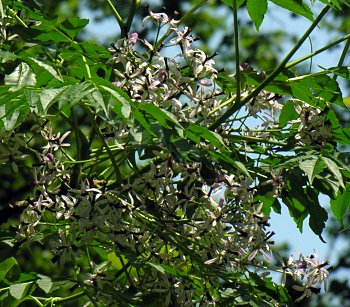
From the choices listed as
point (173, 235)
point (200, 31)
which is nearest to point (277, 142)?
point (173, 235)

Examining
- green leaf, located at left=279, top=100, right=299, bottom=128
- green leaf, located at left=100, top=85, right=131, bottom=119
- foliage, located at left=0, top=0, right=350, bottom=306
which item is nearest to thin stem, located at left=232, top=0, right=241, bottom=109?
foliage, located at left=0, top=0, right=350, bottom=306

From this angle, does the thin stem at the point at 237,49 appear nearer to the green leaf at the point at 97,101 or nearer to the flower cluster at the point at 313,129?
the flower cluster at the point at 313,129


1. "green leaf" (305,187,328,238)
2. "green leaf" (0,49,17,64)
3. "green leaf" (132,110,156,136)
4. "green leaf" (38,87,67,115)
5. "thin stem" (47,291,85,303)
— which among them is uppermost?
"green leaf" (0,49,17,64)

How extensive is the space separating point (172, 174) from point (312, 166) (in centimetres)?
33

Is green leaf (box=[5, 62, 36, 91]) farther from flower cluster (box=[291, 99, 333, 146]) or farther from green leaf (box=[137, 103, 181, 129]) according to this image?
flower cluster (box=[291, 99, 333, 146])

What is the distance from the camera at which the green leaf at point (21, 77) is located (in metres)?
2.12

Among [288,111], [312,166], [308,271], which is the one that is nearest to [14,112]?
[312,166]

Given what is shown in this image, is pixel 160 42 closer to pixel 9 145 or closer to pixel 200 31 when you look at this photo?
pixel 9 145

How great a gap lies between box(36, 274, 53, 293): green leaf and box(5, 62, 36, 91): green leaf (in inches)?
17.9

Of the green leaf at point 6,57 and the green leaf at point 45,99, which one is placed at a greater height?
the green leaf at point 6,57

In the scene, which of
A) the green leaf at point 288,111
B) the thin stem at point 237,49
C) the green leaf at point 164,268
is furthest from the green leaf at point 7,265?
the green leaf at point 288,111

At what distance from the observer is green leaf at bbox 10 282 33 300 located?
2174 millimetres

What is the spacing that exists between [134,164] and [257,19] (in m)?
0.44

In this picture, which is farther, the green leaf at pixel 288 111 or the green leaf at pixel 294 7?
the green leaf at pixel 288 111
